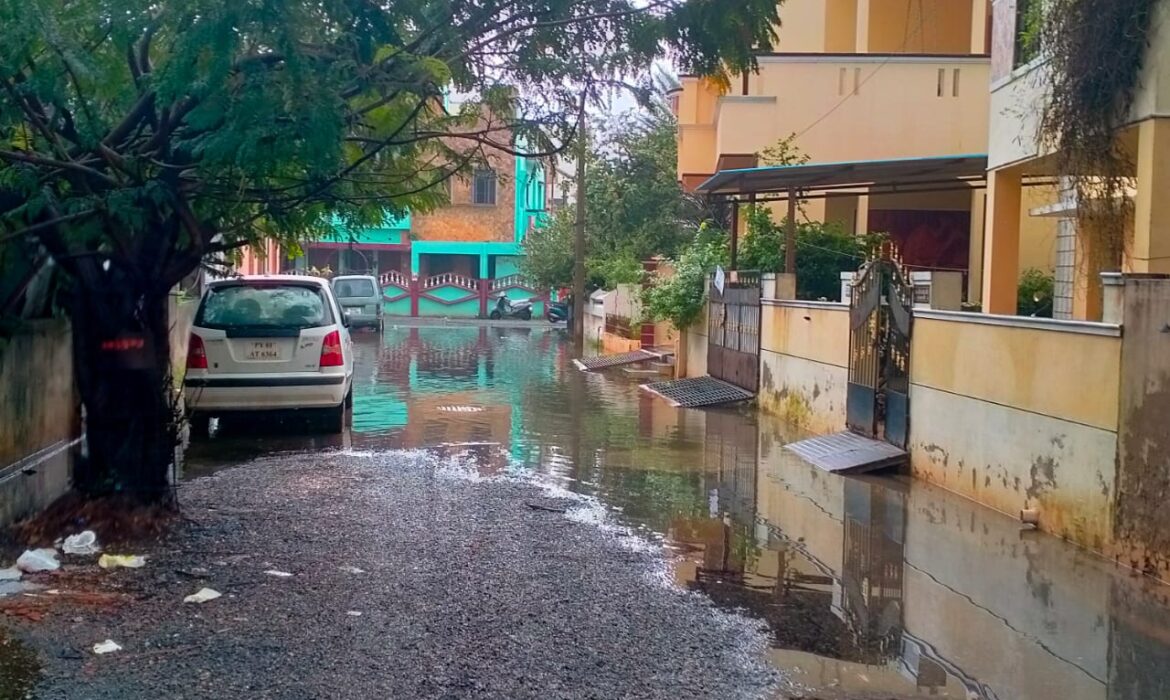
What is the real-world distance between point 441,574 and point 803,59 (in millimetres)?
16169

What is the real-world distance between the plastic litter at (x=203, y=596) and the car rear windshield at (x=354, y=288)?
30.7 metres

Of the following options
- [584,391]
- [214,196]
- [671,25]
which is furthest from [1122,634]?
[584,391]

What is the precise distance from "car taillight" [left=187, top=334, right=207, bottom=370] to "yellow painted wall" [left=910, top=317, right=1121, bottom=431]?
24.3 ft

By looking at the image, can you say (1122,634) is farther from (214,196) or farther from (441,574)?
(214,196)

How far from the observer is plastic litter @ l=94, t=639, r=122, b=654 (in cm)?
555

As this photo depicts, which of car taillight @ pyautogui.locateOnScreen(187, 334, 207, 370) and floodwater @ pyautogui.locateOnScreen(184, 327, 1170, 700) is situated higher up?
car taillight @ pyautogui.locateOnScreen(187, 334, 207, 370)

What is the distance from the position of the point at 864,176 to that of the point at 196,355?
10279 mm

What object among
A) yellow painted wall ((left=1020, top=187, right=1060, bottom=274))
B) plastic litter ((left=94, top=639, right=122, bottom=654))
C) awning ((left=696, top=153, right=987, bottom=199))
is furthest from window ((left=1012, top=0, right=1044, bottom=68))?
plastic litter ((left=94, top=639, right=122, bottom=654))

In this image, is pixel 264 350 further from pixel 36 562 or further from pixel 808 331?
pixel 808 331

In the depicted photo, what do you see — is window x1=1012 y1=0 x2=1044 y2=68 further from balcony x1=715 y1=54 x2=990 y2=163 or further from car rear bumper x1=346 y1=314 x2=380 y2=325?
car rear bumper x1=346 y1=314 x2=380 y2=325

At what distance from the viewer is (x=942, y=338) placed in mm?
11305

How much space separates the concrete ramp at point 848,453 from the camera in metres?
11.9

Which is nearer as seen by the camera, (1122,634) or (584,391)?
(1122,634)

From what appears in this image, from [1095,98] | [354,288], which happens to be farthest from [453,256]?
[1095,98]
